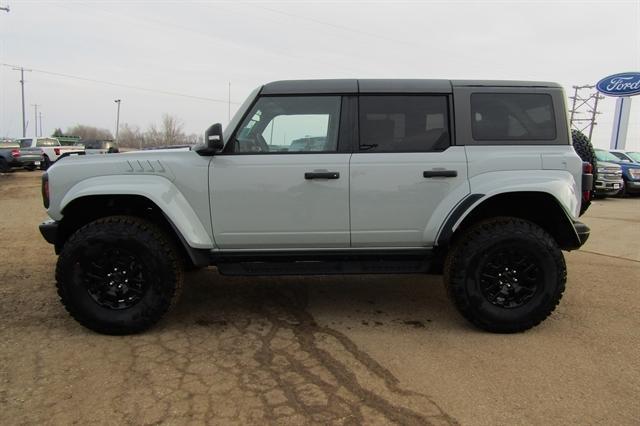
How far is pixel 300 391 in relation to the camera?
2816 millimetres

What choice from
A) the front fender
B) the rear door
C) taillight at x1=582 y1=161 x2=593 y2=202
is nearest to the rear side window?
the rear door

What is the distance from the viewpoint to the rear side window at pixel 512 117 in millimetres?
3770

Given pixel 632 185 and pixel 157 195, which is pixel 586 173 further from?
pixel 632 185

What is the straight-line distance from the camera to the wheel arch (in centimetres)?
361

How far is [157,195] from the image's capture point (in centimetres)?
357

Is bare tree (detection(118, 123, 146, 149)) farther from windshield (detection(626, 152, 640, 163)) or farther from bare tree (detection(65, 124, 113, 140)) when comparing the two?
windshield (detection(626, 152, 640, 163))

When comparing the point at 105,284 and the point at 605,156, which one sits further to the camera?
the point at 605,156

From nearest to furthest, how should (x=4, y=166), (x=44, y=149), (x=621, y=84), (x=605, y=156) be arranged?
(x=605, y=156) → (x=4, y=166) → (x=44, y=149) → (x=621, y=84)

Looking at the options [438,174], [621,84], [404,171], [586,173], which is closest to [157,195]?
[404,171]

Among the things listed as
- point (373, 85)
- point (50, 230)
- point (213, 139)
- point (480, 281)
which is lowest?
point (480, 281)

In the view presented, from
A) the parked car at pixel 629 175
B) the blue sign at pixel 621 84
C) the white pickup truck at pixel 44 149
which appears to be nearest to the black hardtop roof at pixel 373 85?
the parked car at pixel 629 175

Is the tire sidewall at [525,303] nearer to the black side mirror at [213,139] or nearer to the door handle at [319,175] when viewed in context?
the door handle at [319,175]

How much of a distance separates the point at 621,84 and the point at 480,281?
1145 inches

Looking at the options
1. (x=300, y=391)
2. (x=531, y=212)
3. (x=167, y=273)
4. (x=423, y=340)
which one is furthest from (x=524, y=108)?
(x=167, y=273)
